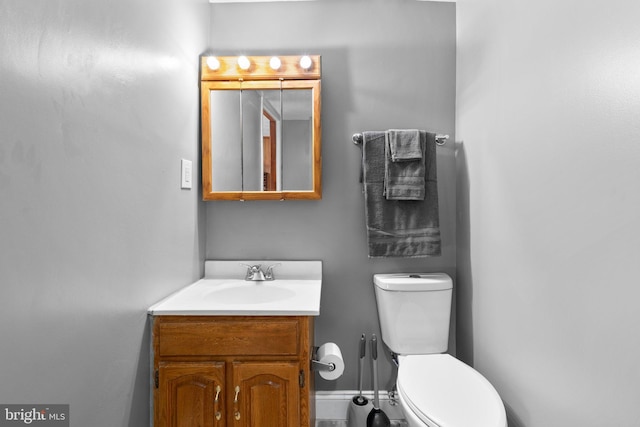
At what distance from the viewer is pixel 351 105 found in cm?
194

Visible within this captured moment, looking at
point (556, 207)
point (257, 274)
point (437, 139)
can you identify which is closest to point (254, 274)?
point (257, 274)

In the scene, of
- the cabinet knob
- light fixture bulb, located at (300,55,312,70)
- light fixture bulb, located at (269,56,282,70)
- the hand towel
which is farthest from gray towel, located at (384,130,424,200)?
the cabinet knob

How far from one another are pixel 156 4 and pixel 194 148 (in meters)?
0.62

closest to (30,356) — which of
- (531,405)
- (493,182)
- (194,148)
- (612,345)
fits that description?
(194,148)

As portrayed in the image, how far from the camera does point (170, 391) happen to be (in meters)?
1.33

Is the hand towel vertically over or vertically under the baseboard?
over

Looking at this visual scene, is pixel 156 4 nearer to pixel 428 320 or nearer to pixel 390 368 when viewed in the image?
pixel 428 320

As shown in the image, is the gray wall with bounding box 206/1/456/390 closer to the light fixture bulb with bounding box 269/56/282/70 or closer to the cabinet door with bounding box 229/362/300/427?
the light fixture bulb with bounding box 269/56/282/70

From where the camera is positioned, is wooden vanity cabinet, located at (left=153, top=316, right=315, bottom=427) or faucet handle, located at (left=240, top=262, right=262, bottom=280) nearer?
wooden vanity cabinet, located at (left=153, top=316, right=315, bottom=427)

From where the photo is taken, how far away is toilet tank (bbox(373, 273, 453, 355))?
1.74 meters

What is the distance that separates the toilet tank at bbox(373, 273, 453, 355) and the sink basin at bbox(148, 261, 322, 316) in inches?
14.7

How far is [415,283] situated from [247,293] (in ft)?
2.64

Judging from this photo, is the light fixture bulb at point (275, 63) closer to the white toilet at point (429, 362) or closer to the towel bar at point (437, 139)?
the towel bar at point (437, 139)

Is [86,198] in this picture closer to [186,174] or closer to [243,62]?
[186,174]
